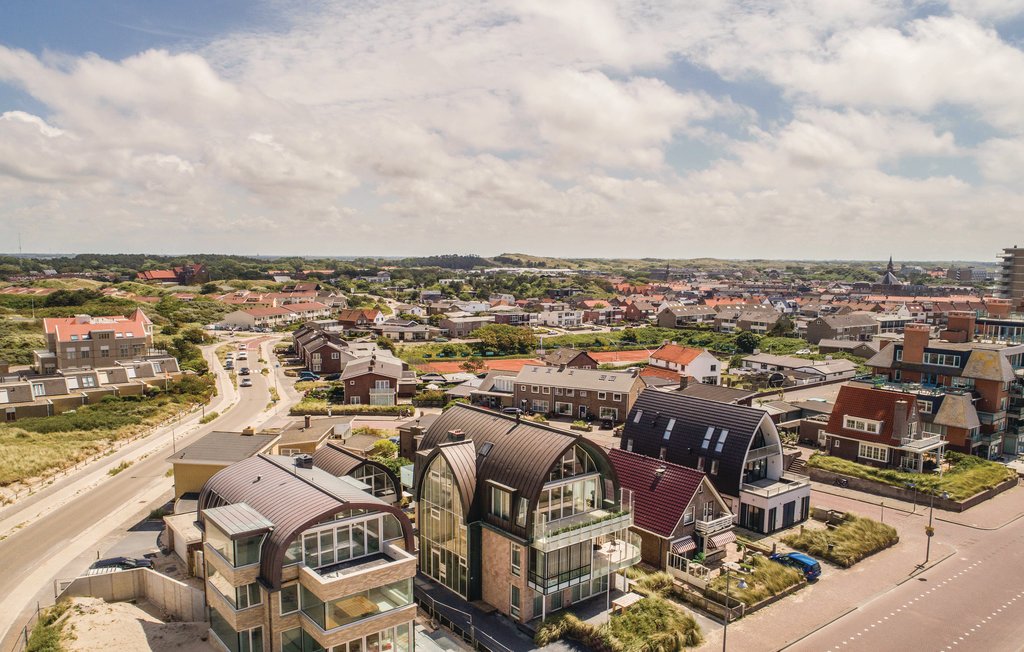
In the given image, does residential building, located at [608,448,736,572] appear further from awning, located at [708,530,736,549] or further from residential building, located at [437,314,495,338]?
residential building, located at [437,314,495,338]

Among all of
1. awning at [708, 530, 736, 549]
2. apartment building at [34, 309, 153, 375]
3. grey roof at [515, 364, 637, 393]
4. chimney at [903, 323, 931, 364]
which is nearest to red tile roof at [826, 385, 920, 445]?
chimney at [903, 323, 931, 364]

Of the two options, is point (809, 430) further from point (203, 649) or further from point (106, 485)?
point (106, 485)

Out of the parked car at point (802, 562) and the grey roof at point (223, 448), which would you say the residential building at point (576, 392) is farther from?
the grey roof at point (223, 448)

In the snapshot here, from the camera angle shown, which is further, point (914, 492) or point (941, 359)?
point (941, 359)

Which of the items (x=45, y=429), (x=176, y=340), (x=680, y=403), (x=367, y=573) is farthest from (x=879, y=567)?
(x=176, y=340)

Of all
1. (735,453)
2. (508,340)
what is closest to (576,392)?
(735,453)

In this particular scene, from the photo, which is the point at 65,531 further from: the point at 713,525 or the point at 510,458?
the point at 713,525

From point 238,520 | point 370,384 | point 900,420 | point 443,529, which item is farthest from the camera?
point 370,384
